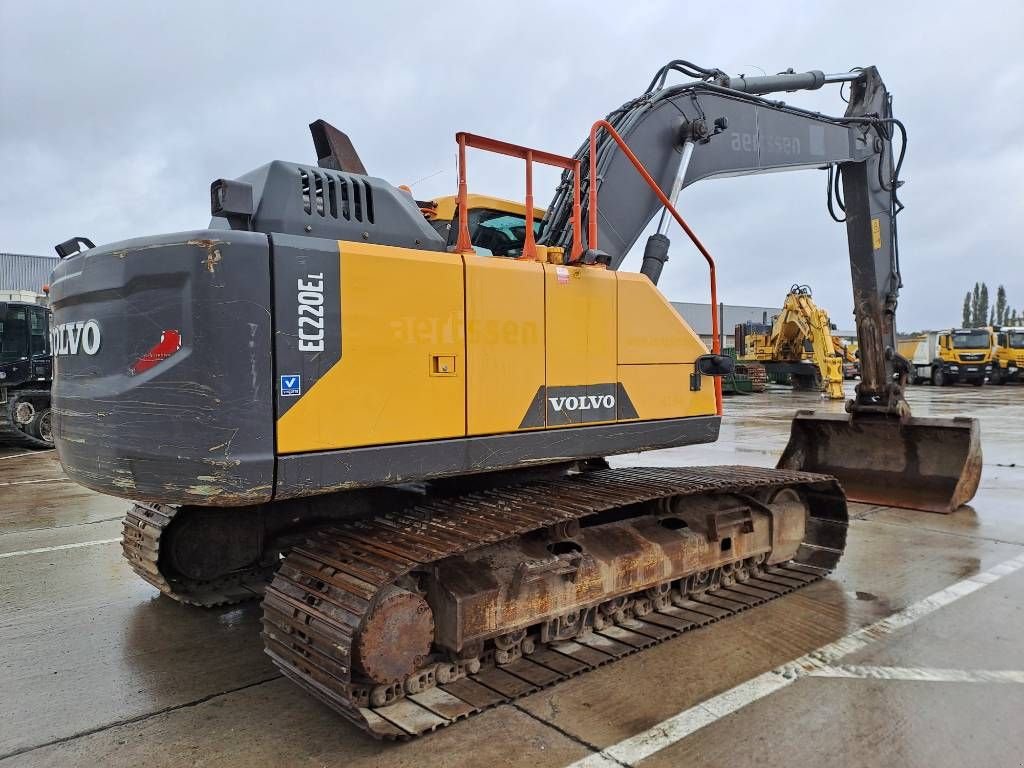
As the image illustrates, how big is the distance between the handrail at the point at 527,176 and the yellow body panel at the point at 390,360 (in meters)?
0.22

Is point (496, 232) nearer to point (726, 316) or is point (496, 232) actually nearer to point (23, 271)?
point (23, 271)

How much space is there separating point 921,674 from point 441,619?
2405 millimetres

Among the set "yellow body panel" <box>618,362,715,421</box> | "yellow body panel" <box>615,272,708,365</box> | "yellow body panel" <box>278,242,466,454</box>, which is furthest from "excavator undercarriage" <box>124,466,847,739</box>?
"yellow body panel" <box>615,272,708,365</box>

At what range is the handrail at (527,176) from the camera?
3576 millimetres

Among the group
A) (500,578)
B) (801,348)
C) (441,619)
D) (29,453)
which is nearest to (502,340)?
(500,578)

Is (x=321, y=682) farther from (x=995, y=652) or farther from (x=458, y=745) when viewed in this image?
(x=995, y=652)

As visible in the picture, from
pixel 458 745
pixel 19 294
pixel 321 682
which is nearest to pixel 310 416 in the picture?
pixel 321 682

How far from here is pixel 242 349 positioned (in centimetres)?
286

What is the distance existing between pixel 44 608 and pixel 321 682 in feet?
9.23

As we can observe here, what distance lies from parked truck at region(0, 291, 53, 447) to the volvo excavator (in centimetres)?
1073

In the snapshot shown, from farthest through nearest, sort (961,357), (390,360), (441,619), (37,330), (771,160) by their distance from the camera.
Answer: (961,357) → (37,330) → (771,160) → (441,619) → (390,360)

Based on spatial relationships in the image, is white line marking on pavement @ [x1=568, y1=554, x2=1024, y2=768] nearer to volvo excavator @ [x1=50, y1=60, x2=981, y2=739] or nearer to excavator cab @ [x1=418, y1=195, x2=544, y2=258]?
volvo excavator @ [x1=50, y1=60, x2=981, y2=739]

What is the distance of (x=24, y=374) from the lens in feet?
44.6

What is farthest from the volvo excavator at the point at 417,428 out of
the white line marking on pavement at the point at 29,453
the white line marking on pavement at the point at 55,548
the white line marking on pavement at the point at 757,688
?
the white line marking on pavement at the point at 29,453
